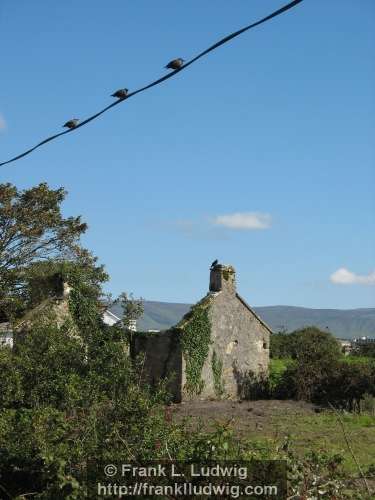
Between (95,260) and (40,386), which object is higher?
(95,260)

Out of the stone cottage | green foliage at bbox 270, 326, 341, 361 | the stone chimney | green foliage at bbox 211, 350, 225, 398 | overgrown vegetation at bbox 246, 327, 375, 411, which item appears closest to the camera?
A: the stone cottage

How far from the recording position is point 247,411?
72.2 ft

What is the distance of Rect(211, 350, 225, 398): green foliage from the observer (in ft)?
84.2

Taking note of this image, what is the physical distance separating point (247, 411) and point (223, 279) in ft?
19.4

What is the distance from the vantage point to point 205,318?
2547cm

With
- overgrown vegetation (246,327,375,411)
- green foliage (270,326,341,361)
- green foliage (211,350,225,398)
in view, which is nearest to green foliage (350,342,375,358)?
green foliage (270,326,341,361)

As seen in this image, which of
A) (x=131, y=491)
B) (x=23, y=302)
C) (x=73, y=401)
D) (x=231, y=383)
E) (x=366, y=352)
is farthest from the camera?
(x=366, y=352)

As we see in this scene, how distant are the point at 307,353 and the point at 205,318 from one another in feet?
14.7

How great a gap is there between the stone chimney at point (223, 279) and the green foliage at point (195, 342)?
106 cm

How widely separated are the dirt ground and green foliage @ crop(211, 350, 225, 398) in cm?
59

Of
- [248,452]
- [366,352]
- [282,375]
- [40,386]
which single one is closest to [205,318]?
[282,375]

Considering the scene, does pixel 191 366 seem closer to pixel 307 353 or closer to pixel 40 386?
pixel 307 353

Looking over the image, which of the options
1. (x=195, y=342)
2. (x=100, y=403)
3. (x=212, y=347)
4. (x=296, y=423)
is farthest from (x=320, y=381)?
(x=100, y=403)

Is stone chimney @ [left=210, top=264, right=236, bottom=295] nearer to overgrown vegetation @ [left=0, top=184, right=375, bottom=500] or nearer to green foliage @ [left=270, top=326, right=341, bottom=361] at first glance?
overgrown vegetation @ [left=0, top=184, right=375, bottom=500]
